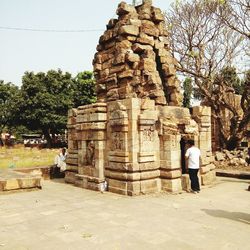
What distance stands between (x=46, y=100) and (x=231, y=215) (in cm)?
3418

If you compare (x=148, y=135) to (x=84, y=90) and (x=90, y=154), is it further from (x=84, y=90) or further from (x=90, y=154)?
(x=84, y=90)

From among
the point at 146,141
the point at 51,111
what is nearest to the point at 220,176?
the point at 146,141

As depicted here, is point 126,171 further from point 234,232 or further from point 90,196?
point 234,232

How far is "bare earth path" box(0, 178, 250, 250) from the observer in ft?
17.5

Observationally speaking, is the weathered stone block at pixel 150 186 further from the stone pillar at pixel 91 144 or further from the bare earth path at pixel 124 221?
the stone pillar at pixel 91 144

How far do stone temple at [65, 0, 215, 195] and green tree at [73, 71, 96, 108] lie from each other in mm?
29638

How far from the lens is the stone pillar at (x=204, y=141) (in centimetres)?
1095

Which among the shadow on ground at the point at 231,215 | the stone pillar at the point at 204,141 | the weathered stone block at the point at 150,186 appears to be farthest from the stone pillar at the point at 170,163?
the shadow on ground at the point at 231,215

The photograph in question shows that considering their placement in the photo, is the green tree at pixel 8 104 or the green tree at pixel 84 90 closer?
the green tree at pixel 8 104

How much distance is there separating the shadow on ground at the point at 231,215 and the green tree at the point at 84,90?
34593 millimetres

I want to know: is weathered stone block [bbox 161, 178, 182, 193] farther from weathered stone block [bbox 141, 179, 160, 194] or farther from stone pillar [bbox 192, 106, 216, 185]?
stone pillar [bbox 192, 106, 216, 185]

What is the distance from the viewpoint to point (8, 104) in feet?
137

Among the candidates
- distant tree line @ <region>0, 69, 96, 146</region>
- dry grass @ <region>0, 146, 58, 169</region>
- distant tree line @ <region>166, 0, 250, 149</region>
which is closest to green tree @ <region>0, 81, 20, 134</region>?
distant tree line @ <region>0, 69, 96, 146</region>

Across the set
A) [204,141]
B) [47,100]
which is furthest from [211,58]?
[47,100]
